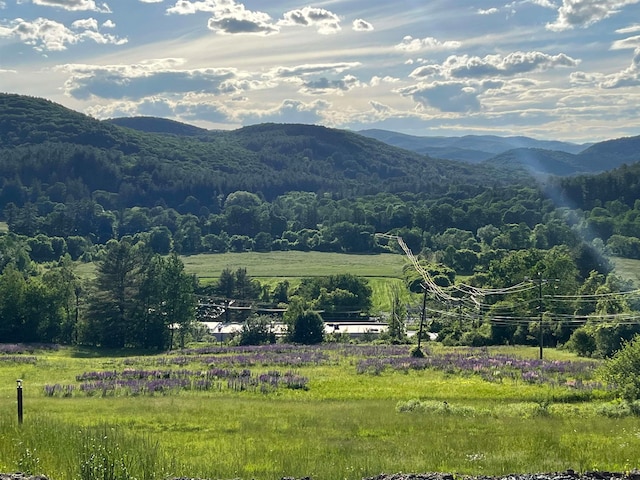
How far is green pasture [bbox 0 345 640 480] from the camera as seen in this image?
684 inches

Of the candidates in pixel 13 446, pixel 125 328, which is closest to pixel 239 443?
pixel 13 446

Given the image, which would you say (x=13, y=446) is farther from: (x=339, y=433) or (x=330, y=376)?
(x=330, y=376)

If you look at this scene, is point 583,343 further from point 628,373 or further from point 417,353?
point 628,373

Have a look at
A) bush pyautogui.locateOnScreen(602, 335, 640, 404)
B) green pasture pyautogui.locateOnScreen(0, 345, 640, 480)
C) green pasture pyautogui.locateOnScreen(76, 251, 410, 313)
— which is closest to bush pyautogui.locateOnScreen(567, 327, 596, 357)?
green pasture pyautogui.locateOnScreen(0, 345, 640, 480)

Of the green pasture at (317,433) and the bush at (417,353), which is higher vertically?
the green pasture at (317,433)

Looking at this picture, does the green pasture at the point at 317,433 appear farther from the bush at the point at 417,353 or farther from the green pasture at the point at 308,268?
the green pasture at the point at 308,268

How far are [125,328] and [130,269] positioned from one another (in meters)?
8.15

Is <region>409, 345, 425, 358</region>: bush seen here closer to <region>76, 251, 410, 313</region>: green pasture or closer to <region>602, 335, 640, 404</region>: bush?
<region>602, 335, 640, 404</region>: bush

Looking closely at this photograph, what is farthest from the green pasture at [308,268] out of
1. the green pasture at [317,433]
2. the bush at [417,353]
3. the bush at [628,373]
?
the bush at [628,373]

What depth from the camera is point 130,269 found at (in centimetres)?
8356

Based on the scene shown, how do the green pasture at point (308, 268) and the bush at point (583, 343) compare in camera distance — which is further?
the green pasture at point (308, 268)

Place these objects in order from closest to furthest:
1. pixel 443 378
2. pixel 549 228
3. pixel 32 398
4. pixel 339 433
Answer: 1. pixel 339 433
2. pixel 32 398
3. pixel 443 378
4. pixel 549 228

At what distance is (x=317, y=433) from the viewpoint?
24203mm

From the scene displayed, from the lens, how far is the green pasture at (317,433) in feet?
57.0
